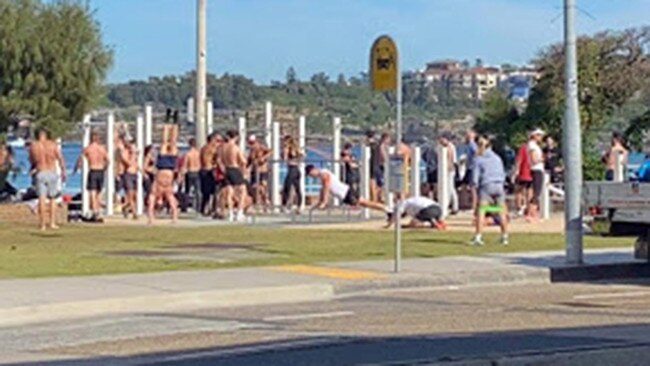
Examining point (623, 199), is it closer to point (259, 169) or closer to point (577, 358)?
point (577, 358)

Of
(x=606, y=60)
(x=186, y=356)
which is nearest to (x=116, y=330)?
(x=186, y=356)

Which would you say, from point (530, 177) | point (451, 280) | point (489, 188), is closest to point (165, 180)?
point (530, 177)

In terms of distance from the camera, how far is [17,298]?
17.3 meters

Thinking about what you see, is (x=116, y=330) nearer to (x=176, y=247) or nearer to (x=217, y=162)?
(x=176, y=247)

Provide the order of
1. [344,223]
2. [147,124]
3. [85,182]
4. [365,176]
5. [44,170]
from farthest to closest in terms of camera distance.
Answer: [147,124] → [365,176] → [85,182] → [344,223] → [44,170]

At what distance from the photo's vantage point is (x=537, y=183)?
30719 mm

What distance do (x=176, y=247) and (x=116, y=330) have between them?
9031 mm

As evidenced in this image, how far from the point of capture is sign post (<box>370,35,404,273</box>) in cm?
2033

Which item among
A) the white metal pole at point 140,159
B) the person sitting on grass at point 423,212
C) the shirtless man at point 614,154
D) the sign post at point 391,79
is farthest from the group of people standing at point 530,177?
the sign post at point 391,79

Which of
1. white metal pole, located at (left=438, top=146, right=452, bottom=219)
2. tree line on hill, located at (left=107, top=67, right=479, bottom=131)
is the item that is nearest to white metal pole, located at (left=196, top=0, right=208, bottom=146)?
white metal pole, located at (left=438, top=146, right=452, bottom=219)

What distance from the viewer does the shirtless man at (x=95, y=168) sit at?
3130 centimetres

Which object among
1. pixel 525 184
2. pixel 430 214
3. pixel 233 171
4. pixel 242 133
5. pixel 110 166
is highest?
pixel 242 133

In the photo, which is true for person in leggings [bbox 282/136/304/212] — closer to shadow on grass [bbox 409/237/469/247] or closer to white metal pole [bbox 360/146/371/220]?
white metal pole [bbox 360/146/371/220]

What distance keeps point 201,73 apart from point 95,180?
491cm
